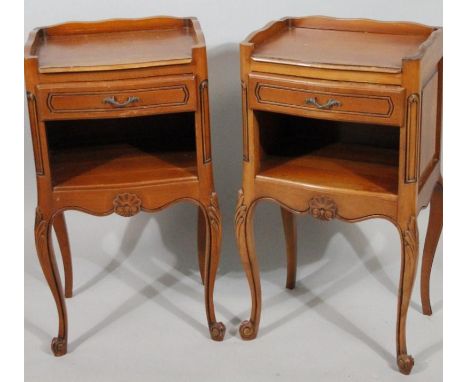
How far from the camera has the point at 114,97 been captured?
7.91ft

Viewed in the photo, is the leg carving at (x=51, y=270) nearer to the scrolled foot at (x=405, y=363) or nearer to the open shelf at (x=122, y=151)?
the open shelf at (x=122, y=151)

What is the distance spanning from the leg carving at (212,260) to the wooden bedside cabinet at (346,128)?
0.06m

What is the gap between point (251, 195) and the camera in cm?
257

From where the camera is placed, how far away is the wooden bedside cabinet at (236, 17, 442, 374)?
2309 mm

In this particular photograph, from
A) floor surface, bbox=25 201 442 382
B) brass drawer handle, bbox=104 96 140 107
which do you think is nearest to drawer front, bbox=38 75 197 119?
brass drawer handle, bbox=104 96 140 107

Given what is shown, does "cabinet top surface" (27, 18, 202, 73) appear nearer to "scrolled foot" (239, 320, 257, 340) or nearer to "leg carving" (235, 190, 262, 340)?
"leg carving" (235, 190, 262, 340)

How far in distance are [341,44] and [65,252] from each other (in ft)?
3.61

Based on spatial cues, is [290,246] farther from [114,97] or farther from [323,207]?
[114,97]

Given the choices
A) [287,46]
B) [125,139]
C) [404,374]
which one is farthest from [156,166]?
[404,374]

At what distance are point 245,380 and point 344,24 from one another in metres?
1.01

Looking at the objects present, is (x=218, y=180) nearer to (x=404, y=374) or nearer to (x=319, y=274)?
(x=319, y=274)

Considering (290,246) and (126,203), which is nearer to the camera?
(126,203)

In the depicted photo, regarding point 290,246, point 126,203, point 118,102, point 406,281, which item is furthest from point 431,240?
point 118,102

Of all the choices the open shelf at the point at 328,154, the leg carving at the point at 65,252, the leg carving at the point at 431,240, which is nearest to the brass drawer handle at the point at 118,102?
the open shelf at the point at 328,154
